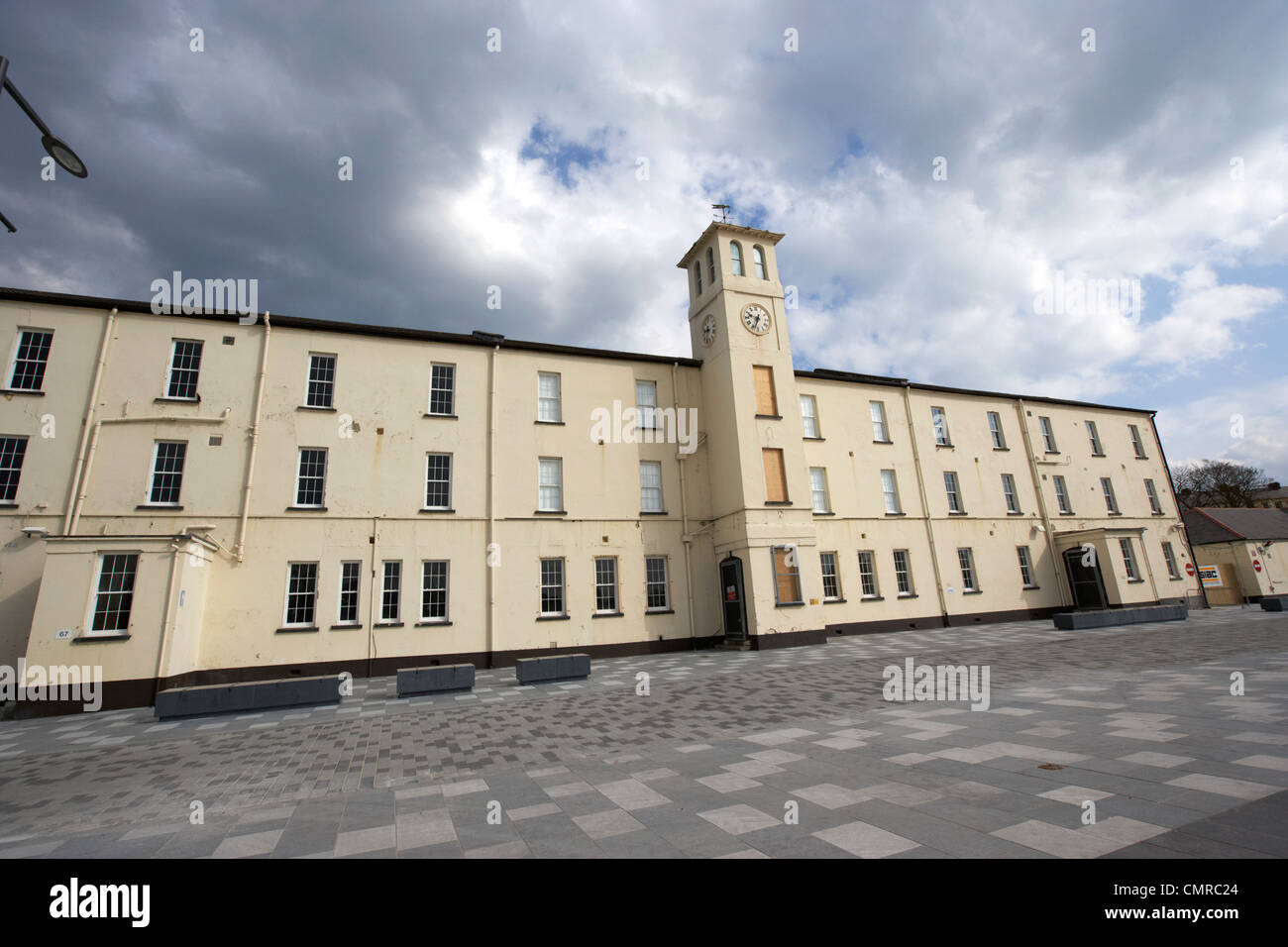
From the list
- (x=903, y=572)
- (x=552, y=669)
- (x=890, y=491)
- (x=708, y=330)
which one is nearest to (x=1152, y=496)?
(x=890, y=491)

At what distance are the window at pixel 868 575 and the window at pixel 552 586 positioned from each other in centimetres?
1347

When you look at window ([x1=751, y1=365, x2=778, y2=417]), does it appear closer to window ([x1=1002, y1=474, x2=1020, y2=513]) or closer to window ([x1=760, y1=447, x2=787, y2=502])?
window ([x1=760, y1=447, x2=787, y2=502])

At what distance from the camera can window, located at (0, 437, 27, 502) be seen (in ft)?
52.0

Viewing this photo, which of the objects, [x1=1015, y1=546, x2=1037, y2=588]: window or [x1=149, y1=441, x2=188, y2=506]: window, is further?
[x1=1015, y1=546, x2=1037, y2=588]: window

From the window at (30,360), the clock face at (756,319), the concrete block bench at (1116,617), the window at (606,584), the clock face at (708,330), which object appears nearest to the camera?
the window at (30,360)

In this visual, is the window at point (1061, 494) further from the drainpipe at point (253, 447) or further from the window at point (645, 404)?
the drainpipe at point (253, 447)

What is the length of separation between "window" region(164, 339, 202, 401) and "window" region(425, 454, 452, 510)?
24.2 feet

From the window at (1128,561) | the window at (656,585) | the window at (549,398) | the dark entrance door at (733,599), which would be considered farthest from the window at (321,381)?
the window at (1128,561)

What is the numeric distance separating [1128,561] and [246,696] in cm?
3801

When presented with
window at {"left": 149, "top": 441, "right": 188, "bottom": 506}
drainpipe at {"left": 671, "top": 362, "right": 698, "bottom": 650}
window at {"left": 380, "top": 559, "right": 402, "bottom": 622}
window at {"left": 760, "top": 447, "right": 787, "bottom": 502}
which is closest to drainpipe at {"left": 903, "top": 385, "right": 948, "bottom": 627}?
window at {"left": 760, "top": 447, "right": 787, "bottom": 502}

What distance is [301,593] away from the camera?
57.7ft

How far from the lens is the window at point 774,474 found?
859 inches

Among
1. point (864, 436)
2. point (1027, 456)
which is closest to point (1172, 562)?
point (1027, 456)
